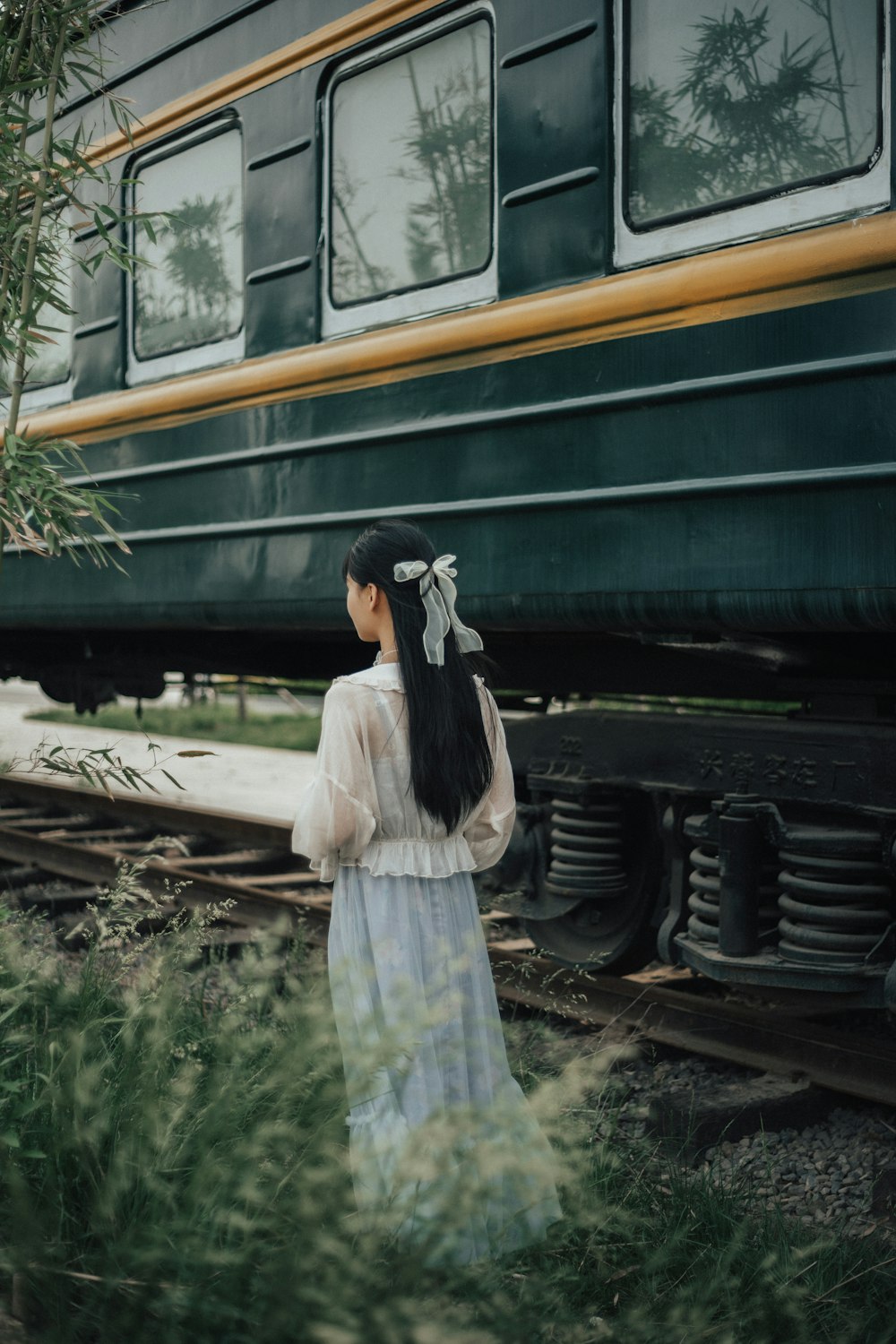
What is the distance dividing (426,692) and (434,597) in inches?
6.6

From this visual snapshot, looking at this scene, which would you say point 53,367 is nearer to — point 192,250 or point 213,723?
point 192,250

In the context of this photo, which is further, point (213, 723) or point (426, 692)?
point (213, 723)

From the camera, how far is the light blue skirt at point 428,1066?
2117mm

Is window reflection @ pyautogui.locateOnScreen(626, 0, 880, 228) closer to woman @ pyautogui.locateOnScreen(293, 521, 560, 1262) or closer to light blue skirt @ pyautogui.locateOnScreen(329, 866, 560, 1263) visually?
woman @ pyautogui.locateOnScreen(293, 521, 560, 1262)

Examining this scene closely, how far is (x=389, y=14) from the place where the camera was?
3.80 m

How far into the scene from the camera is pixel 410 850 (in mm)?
2541

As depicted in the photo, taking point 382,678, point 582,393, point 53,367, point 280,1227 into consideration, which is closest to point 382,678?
point 382,678

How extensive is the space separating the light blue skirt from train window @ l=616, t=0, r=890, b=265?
1.58 m

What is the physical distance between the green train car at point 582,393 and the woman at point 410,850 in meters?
0.80

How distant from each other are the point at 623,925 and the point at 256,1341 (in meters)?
2.57

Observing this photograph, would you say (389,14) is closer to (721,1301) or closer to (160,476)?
(160,476)

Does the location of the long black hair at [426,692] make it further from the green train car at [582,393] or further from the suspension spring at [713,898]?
the suspension spring at [713,898]

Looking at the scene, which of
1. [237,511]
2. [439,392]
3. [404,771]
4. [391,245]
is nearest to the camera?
[404,771]

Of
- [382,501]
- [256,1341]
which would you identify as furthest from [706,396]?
[256,1341]
